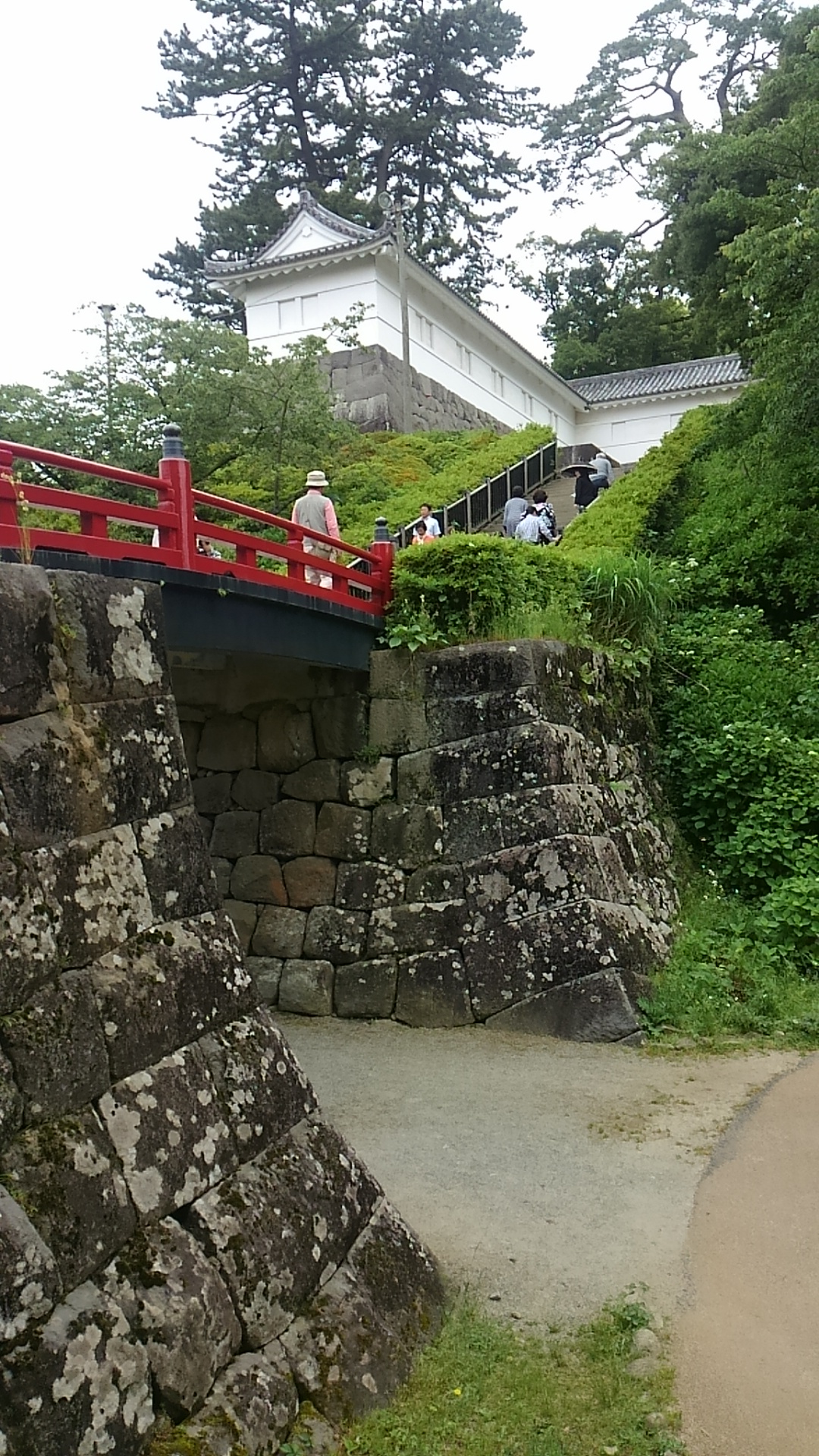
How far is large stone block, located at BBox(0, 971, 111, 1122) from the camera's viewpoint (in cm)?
324

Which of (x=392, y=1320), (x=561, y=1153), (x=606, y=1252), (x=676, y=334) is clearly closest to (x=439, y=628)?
(x=561, y=1153)

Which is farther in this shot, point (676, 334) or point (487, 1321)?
point (676, 334)

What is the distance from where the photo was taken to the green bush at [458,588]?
9.02 meters

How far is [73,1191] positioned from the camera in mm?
3197

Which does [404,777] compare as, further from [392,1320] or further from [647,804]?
[392,1320]

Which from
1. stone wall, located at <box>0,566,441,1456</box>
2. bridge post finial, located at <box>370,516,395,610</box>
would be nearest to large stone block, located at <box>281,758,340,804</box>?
bridge post finial, located at <box>370,516,395,610</box>

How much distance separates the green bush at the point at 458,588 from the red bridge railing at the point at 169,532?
218 mm

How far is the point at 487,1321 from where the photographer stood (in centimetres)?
439

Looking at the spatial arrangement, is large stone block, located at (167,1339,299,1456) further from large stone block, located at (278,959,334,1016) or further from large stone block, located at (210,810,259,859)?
large stone block, located at (210,810,259,859)

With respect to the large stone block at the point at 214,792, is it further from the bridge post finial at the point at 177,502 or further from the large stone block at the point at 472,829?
the bridge post finial at the point at 177,502

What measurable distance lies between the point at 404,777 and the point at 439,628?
1.39 metres

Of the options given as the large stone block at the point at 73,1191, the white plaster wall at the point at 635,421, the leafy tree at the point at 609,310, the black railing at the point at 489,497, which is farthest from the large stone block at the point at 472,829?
the leafy tree at the point at 609,310

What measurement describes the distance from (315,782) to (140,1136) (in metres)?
5.63

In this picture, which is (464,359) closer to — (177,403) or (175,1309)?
(177,403)
